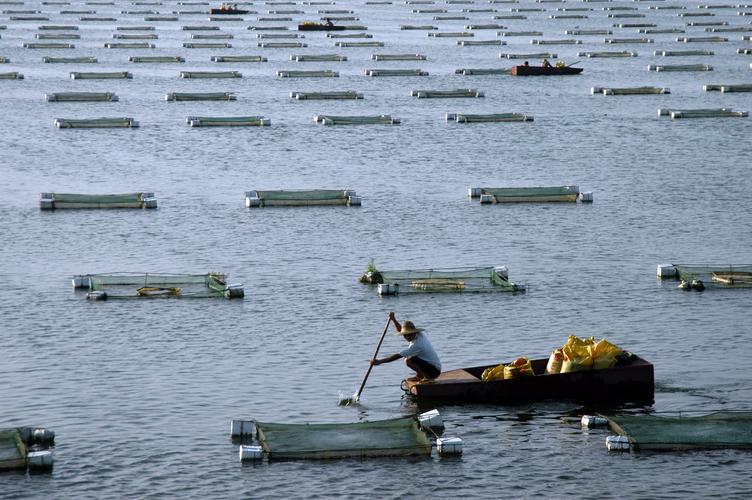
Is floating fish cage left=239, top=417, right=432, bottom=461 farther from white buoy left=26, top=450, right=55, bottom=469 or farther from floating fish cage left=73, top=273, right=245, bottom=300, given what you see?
floating fish cage left=73, top=273, right=245, bottom=300

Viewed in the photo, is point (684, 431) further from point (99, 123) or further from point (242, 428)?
Result: point (99, 123)

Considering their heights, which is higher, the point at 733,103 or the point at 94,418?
the point at 733,103

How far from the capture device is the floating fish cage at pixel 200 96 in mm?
129375

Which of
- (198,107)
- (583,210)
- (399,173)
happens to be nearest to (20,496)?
Result: (583,210)

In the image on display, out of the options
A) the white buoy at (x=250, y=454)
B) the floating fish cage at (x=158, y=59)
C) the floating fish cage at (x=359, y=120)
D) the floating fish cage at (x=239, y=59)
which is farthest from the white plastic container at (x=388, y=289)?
the floating fish cage at (x=239, y=59)

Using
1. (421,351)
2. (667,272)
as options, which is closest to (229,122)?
(667,272)

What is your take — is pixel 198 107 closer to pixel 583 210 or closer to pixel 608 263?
pixel 583 210

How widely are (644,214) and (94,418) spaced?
42152mm

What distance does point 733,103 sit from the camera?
127688mm

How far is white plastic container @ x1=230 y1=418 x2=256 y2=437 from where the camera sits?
4369 cm

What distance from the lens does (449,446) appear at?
42156 mm

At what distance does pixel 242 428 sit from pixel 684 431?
1284 centimetres

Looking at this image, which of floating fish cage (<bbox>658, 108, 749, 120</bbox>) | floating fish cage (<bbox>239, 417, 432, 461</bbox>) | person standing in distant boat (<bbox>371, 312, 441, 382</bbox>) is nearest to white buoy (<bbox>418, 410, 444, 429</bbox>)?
floating fish cage (<bbox>239, 417, 432, 461</bbox>)

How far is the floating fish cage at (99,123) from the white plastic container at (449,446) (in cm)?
7517
